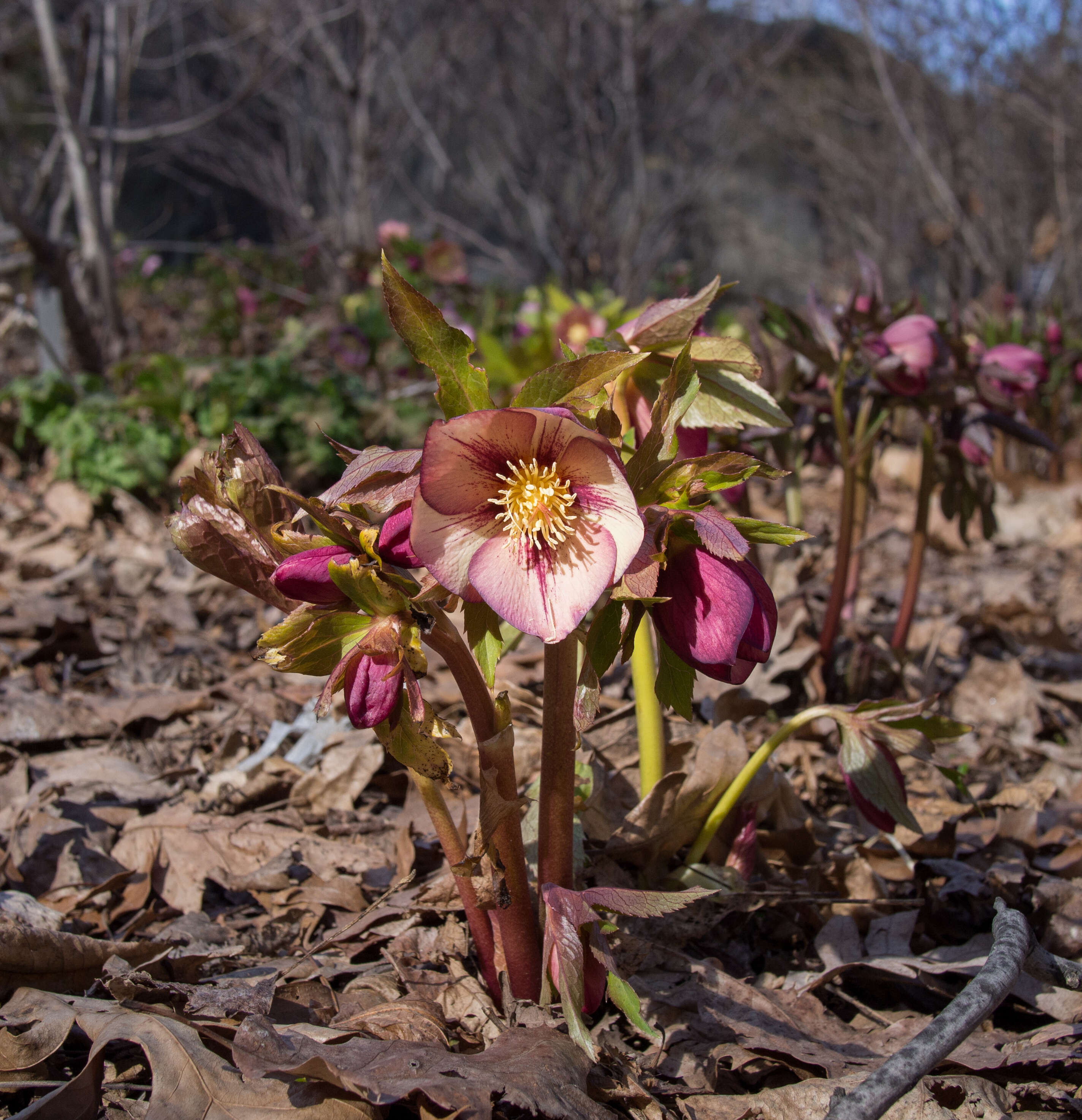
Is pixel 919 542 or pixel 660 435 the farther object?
pixel 919 542

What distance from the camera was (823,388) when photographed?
1647 mm

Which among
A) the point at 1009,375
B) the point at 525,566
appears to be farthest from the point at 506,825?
the point at 1009,375

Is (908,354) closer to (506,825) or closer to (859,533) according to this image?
(859,533)

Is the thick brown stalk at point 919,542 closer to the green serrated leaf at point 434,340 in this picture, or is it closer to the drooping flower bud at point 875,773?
the drooping flower bud at point 875,773

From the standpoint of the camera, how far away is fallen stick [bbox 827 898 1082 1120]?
0.74 m

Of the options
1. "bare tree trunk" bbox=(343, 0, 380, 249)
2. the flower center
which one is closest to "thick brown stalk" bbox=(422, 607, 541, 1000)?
the flower center

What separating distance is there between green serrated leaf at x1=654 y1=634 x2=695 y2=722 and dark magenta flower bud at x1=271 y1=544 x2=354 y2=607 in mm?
273

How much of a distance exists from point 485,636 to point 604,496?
16 cm

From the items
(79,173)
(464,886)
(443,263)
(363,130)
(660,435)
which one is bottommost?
(464,886)

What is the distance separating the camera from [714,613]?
2.41ft

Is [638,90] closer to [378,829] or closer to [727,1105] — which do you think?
[378,829]

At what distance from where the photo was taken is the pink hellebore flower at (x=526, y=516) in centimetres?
71

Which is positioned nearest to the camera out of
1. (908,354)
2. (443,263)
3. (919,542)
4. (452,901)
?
(452,901)

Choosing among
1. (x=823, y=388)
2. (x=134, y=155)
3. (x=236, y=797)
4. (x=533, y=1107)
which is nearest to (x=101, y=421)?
(x=236, y=797)
